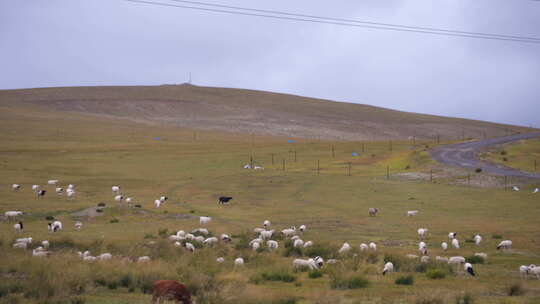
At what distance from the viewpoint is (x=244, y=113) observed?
434ft

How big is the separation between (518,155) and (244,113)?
7221 cm

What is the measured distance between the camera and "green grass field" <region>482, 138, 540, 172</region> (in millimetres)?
63312

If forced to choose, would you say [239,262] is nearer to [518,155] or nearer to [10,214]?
[10,214]

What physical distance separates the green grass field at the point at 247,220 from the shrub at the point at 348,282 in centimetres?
5

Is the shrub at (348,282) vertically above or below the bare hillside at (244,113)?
below

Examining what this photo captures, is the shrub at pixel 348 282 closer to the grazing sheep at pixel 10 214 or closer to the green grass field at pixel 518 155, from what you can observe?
the grazing sheep at pixel 10 214

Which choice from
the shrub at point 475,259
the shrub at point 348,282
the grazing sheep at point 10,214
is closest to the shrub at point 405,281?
the shrub at point 348,282

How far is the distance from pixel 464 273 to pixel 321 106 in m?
140

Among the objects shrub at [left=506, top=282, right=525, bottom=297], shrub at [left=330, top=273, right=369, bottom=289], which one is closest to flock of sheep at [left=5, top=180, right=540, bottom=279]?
shrub at [left=330, top=273, right=369, bottom=289]

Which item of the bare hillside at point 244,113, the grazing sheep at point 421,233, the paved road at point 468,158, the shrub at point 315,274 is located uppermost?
the bare hillside at point 244,113

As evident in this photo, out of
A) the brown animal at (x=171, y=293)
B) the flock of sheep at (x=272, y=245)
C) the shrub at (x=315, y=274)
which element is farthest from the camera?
the flock of sheep at (x=272, y=245)

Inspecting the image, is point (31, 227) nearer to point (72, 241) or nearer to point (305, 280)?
point (72, 241)

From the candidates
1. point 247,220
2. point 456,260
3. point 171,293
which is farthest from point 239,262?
point 247,220

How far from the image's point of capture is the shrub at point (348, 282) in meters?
14.2
